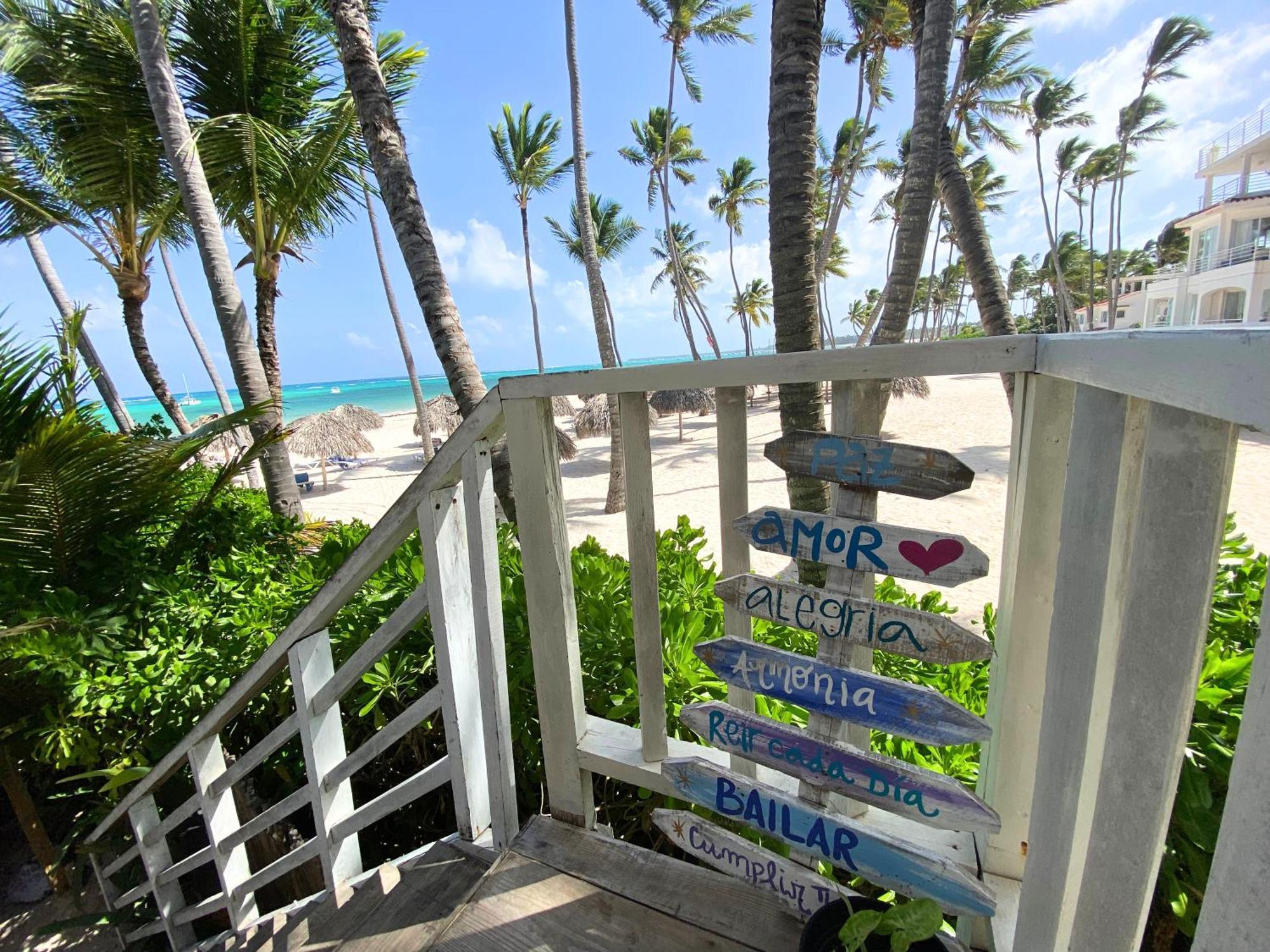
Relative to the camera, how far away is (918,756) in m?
1.45

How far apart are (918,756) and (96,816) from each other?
12.6 ft

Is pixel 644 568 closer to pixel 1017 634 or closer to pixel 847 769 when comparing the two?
pixel 847 769

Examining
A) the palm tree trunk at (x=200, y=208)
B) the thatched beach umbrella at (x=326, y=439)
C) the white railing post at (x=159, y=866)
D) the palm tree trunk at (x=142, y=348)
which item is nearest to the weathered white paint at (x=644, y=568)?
the white railing post at (x=159, y=866)

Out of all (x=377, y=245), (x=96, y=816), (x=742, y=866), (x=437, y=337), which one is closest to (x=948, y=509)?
(x=437, y=337)

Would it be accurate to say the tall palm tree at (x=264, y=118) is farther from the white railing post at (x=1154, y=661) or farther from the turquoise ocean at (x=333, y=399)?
the turquoise ocean at (x=333, y=399)

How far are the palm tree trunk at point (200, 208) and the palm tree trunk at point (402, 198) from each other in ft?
5.59

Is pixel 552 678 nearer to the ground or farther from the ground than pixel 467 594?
nearer to the ground

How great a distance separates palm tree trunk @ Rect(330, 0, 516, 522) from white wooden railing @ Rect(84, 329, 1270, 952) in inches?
84.4

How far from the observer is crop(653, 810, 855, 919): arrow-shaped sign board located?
3.93 ft

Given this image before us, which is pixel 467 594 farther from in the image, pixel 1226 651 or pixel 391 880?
pixel 1226 651

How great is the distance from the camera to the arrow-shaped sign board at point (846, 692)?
3.23ft

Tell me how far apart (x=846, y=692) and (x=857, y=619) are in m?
0.14

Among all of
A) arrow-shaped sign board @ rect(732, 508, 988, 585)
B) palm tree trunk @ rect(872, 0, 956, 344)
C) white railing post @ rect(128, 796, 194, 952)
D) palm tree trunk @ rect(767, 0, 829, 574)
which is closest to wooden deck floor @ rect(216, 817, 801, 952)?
arrow-shaped sign board @ rect(732, 508, 988, 585)

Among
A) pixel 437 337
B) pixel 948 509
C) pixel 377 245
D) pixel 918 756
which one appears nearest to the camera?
pixel 918 756
